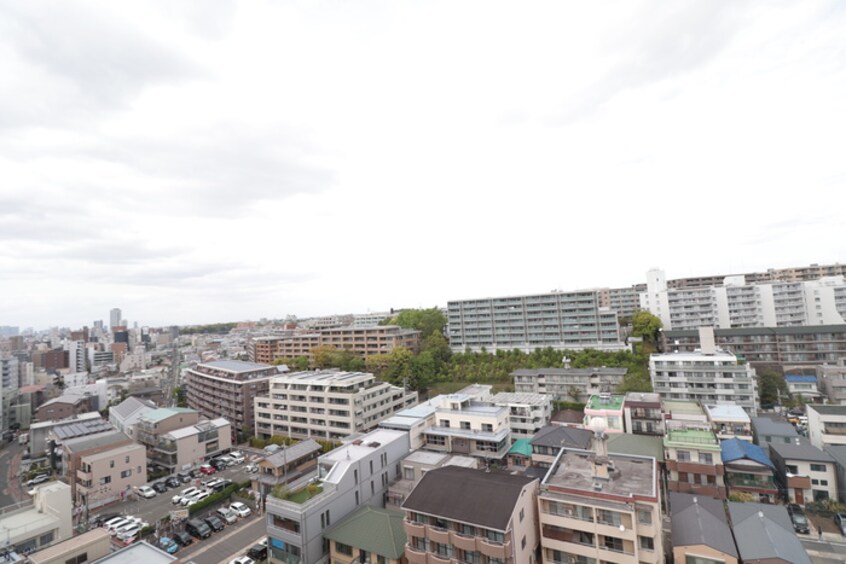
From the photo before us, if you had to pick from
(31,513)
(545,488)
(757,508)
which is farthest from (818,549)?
(31,513)

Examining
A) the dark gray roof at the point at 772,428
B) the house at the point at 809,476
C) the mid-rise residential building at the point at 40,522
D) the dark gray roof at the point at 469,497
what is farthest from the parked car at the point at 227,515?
the dark gray roof at the point at 772,428

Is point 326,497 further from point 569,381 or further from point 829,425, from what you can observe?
point 829,425

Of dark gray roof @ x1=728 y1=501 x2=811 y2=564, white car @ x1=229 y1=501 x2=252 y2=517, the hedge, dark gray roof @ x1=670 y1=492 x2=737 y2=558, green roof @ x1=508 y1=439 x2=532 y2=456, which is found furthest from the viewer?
green roof @ x1=508 y1=439 x2=532 y2=456

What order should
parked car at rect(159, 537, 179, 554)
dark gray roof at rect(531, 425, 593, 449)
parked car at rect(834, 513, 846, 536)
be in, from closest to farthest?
parked car at rect(834, 513, 846, 536) < parked car at rect(159, 537, 179, 554) < dark gray roof at rect(531, 425, 593, 449)

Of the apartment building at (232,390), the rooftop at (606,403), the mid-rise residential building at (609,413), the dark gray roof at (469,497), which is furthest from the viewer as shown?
the apartment building at (232,390)

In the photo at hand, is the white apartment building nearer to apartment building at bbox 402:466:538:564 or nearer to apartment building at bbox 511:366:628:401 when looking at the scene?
apartment building at bbox 511:366:628:401

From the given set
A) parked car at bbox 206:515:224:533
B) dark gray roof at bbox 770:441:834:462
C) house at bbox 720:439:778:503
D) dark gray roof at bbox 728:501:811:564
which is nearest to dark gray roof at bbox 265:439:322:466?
parked car at bbox 206:515:224:533

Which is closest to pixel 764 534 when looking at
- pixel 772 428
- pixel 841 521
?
pixel 841 521

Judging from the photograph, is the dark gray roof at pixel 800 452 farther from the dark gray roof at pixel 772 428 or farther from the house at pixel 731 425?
the house at pixel 731 425
